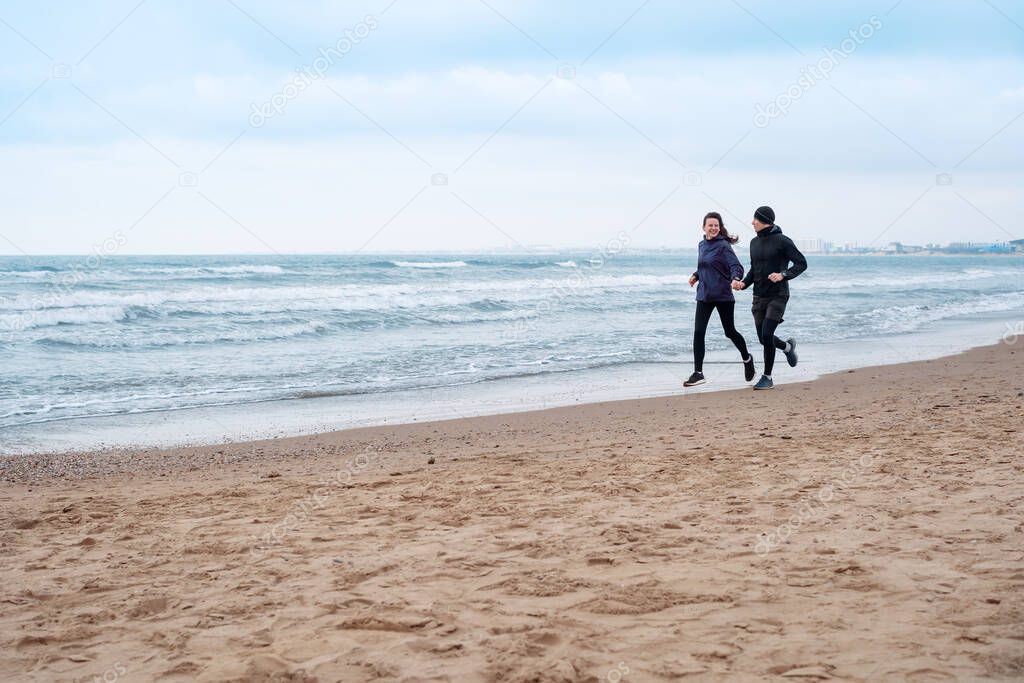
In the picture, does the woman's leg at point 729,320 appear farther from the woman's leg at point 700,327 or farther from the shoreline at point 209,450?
the shoreline at point 209,450

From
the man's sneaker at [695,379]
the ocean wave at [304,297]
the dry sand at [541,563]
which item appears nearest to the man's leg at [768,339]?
the man's sneaker at [695,379]

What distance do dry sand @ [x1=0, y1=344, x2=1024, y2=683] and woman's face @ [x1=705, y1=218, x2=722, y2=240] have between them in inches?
152

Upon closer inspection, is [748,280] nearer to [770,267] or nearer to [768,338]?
[770,267]

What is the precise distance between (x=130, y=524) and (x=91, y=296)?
76.4ft

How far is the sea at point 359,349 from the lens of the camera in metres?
9.88

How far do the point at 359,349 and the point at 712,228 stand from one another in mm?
7942

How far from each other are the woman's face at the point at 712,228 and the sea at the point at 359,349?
1835 millimetres

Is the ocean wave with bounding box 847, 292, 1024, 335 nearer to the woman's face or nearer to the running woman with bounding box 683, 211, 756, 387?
the running woman with bounding box 683, 211, 756, 387

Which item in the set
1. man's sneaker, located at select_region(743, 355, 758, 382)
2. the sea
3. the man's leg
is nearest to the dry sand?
the sea

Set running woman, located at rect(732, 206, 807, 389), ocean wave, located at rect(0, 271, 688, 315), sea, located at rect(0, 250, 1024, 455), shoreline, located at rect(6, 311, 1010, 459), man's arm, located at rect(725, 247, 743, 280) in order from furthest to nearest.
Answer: ocean wave, located at rect(0, 271, 688, 315)
man's arm, located at rect(725, 247, 743, 280)
running woman, located at rect(732, 206, 807, 389)
sea, located at rect(0, 250, 1024, 455)
shoreline, located at rect(6, 311, 1010, 459)

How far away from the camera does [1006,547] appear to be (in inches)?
156

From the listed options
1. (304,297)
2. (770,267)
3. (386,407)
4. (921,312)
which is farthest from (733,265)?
(304,297)

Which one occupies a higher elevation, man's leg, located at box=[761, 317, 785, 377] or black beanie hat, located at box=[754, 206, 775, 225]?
black beanie hat, located at box=[754, 206, 775, 225]

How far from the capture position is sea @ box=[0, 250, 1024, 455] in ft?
32.4
